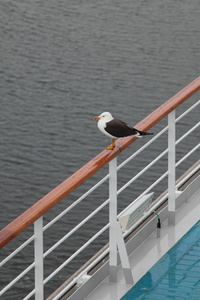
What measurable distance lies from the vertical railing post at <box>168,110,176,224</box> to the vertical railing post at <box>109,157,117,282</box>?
1.87ft

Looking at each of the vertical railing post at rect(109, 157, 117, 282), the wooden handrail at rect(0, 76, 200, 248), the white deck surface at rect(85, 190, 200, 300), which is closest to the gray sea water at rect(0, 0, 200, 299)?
the white deck surface at rect(85, 190, 200, 300)

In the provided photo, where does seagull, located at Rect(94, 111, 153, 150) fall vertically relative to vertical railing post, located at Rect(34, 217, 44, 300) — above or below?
above

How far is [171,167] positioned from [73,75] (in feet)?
44.4

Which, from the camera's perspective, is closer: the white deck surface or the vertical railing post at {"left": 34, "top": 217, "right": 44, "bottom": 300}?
the vertical railing post at {"left": 34, "top": 217, "right": 44, "bottom": 300}

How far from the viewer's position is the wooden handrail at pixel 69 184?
332 cm

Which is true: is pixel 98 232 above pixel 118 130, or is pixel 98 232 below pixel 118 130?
below

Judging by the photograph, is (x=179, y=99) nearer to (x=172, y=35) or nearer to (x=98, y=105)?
(x=98, y=105)

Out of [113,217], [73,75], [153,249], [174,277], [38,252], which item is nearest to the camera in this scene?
[38,252]

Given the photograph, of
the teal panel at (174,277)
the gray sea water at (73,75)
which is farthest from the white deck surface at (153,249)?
the gray sea water at (73,75)

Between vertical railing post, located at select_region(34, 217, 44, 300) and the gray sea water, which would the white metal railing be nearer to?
vertical railing post, located at select_region(34, 217, 44, 300)

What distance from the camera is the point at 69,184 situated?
12.0ft

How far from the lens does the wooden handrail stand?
3323mm

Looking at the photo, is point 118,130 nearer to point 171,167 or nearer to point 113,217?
point 113,217

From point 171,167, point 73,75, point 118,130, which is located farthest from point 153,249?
point 73,75
